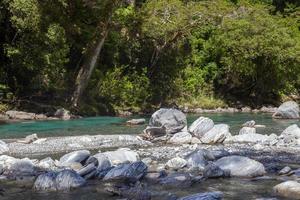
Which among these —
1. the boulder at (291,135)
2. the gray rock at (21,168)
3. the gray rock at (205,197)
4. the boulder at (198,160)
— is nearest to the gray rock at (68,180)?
the gray rock at (21,168)

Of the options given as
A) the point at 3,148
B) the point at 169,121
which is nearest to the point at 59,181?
the point at 3,148

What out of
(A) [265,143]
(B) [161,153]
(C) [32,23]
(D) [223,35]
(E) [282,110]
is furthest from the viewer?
(D) [223,35]

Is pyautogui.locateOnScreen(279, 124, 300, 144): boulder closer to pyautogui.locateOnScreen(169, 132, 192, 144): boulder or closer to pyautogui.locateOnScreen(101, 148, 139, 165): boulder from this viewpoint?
pyautogui.locateOnScreen(169, 132, 192, 144): boulder

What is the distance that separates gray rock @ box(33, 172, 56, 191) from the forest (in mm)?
15015

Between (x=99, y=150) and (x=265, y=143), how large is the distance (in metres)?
5.19

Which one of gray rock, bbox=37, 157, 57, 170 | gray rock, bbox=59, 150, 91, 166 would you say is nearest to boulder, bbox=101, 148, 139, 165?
gray rock, bbox=59, 150, 91, 166

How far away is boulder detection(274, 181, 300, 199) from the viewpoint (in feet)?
29.0

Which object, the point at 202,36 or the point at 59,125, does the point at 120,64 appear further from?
the point at 59,125

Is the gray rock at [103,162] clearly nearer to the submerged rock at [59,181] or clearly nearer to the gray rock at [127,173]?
the gray rock at [127,173]

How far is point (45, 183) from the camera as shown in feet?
31.7

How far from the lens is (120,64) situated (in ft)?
102

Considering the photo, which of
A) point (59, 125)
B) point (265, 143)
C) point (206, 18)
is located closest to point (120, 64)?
point (206, 18)

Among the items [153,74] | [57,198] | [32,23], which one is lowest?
[57,198]

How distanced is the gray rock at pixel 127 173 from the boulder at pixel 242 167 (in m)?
1.78
